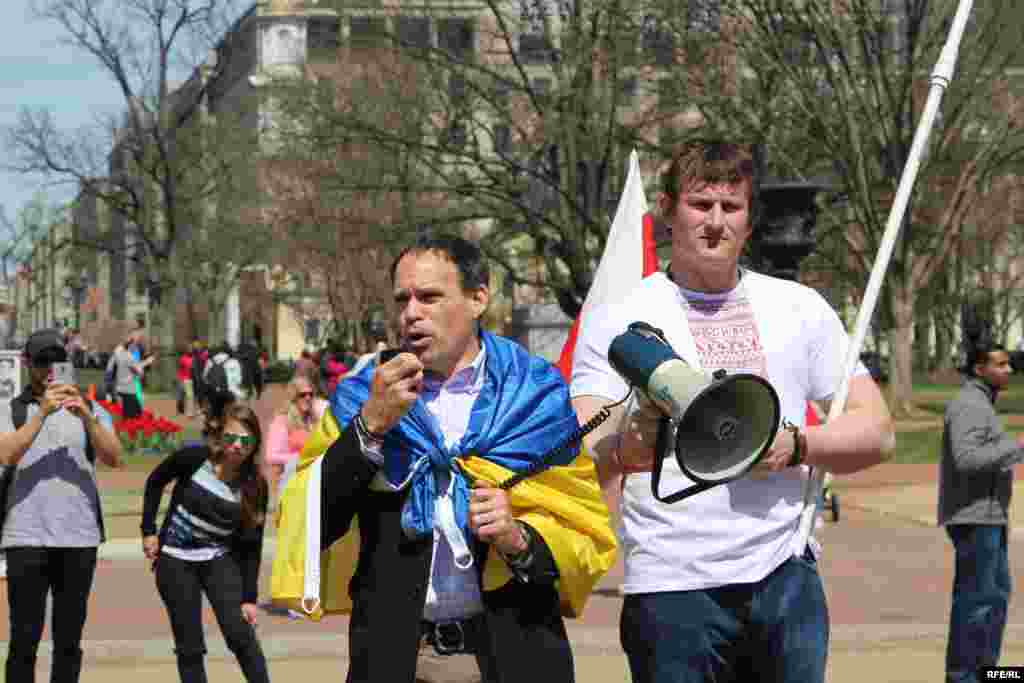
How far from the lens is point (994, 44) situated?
31.5 metres

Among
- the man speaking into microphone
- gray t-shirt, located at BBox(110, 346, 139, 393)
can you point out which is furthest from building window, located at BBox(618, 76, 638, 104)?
the man speaking into microphone

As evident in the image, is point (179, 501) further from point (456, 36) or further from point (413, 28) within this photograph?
point (456, 36)

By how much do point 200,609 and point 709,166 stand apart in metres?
4.56

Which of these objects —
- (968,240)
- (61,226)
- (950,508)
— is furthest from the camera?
(61,226)

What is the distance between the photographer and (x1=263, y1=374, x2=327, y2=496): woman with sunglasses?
11906 mm

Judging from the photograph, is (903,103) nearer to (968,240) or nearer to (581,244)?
(581,244)

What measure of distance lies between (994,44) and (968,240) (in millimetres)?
27494

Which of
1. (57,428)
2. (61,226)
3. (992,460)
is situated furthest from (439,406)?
(61,226)

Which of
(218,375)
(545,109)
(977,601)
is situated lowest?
(218,375)

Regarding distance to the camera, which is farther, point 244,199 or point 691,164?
point 244,199

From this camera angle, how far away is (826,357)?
15.8 ft

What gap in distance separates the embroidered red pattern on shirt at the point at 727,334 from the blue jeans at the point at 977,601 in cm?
463

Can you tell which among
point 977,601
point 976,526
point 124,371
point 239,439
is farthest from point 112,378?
point 977,601

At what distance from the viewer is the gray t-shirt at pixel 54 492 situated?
27.2ft
